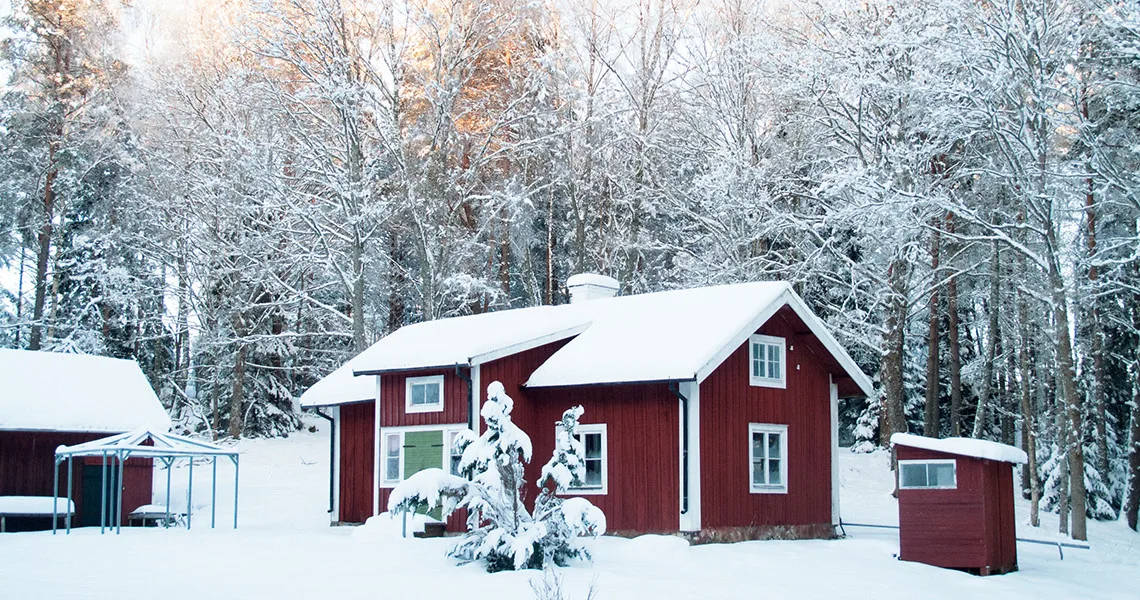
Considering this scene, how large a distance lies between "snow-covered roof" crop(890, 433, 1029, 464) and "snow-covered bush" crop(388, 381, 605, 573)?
558cm

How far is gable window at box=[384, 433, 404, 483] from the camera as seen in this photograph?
20.9m

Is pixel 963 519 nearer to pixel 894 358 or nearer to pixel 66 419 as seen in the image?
pixel 894 358

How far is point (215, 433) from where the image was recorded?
35.2 m

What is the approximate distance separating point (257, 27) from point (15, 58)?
39.7 feet

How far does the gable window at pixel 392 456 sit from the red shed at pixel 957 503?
900cm

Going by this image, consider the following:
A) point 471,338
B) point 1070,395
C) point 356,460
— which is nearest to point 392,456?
point 356,460

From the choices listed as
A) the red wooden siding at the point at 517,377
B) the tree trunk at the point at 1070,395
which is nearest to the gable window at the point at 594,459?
the red wooden siding at the point at 517,377

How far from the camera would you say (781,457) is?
66.8 ft

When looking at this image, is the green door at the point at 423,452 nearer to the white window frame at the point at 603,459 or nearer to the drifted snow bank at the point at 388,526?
the drifted snow bank at the point at 388,526

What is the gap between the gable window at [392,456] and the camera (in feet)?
68.5

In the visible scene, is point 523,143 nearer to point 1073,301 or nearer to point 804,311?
point 804,311

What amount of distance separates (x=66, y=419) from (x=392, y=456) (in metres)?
8.70

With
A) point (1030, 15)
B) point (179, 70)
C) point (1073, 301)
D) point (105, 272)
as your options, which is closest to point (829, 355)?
point (1073, 301)

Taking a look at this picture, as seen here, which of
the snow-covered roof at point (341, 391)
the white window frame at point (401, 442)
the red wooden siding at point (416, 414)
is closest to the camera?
the red wooden siding at point (416, 414)
